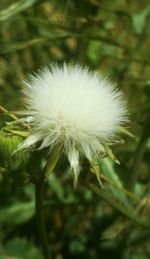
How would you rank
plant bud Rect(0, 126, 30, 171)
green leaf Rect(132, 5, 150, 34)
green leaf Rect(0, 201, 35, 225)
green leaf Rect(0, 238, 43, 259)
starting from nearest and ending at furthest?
plant bud Rect(0, 126, 30, 171), green leaf Rect(0, 238, 43, 259), green leaf Rect(0, 201, 35, 225), green leaf Rect(132, 5, 150, 34)

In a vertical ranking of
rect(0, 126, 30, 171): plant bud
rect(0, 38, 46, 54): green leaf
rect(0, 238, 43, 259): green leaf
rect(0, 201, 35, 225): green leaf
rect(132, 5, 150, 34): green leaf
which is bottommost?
rect(0, 238, 43, 259): green leaf

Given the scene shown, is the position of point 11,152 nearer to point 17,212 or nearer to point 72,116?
point 72,116

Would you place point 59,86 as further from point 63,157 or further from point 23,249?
point 23,249

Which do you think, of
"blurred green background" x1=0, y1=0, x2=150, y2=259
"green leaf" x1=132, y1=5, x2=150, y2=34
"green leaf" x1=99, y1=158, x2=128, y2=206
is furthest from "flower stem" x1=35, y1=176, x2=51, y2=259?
"green leaf" x1=132, y1=5, x2=150, y2=34

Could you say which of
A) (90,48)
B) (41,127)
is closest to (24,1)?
(90,48)

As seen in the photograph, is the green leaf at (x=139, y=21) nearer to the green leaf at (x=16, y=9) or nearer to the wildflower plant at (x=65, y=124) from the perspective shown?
the green leaf at (x=16, y=9)

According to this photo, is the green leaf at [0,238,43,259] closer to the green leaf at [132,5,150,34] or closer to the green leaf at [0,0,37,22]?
the green leaf at [0,0,37,22]

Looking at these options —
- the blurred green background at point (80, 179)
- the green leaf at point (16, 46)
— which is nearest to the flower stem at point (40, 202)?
the blurred green background at point (80, 179)

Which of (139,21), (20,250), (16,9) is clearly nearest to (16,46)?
(16,9)
